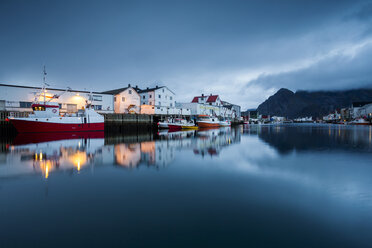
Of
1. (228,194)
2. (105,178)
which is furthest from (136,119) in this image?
(228,194)

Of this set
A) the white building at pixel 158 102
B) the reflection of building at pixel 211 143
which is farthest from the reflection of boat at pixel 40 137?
the white building at pixel 158 102

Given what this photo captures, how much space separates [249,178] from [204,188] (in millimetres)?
1713

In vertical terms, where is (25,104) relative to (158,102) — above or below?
below

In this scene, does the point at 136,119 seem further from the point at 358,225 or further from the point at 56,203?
the point at 358,225

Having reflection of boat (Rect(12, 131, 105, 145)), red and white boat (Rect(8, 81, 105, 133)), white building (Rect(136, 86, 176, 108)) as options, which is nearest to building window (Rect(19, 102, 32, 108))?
red and white boat (Rect(8, 81, 105, 133))

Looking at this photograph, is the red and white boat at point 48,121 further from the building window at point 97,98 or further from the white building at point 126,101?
the white building at point 126,101

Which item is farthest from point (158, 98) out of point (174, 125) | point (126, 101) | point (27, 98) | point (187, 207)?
point (187, 207)

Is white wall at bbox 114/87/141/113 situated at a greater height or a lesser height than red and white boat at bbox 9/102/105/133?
greater

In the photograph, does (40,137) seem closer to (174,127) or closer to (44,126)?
(44,126)

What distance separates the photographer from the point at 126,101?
40.9 metres

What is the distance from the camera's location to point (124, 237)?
2834 mm

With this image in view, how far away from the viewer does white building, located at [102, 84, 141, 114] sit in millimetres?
40000

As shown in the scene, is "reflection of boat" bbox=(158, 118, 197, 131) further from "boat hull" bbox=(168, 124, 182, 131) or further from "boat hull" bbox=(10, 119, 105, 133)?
"boat hull" bbox=(10, 119, 105, 133)

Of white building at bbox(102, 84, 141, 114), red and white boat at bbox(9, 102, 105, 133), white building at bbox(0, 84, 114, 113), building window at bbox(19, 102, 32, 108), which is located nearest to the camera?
red and white boat at bbox(9, 102, 105, 133)
